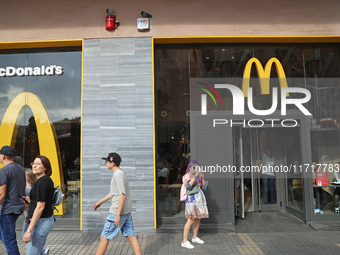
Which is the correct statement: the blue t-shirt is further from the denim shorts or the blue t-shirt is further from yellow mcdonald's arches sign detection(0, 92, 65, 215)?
yellow mcdonald's arches sign detection(0, 92, 65, 215)

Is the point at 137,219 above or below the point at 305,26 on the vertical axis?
below

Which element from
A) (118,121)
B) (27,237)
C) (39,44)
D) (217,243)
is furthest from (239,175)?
(39,44)

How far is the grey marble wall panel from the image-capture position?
6832 mm

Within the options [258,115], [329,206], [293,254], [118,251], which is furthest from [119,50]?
[329,206]

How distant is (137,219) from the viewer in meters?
6.81

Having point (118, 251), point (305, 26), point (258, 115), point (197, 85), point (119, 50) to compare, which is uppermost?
point (305, 26)

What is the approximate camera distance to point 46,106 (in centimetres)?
752

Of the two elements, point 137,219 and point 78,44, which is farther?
point 78,44

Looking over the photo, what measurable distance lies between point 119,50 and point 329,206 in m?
6.07

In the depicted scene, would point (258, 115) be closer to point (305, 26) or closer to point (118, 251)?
point (305, 26)

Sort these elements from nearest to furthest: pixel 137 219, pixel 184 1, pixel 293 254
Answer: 1. pixel 293 254
2. pixel 137 219
3. pixel 184 1

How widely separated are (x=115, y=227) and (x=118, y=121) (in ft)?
9.82

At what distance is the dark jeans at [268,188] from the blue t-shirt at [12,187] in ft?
22.5

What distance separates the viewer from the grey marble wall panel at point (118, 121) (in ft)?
22.4
